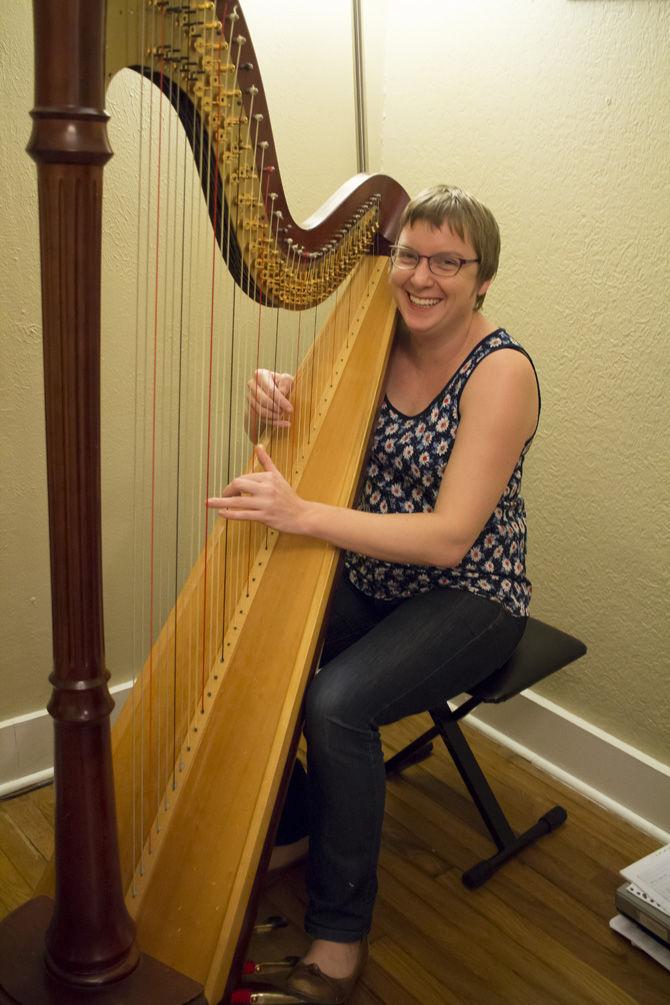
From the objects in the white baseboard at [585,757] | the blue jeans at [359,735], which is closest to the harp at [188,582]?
the blue jeans at [359,735]

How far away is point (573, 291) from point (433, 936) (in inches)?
52.4

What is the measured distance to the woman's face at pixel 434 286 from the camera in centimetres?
156

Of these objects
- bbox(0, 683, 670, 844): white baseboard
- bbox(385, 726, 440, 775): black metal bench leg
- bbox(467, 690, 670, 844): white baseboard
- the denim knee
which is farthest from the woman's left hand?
bbox(467, 690, 670, 844): white baseboard

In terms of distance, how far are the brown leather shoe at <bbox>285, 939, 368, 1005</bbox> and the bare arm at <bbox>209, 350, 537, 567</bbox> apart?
656mm

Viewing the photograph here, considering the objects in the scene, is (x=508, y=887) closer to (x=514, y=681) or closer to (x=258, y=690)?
(x=514, y=681)

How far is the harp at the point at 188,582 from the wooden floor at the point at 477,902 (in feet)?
1.64

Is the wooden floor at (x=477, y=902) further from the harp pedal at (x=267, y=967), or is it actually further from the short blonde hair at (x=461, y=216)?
the short blonde hair at (x=461, y=216)

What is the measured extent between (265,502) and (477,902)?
90cm

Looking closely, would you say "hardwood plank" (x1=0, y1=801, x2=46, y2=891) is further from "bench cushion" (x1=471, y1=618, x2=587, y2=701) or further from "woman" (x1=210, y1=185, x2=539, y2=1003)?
"bench cushion" (x1=471, y1=618, x2=587, y2=701)

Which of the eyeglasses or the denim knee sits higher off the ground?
the eyeglasses

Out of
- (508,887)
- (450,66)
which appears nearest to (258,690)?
(508,887)

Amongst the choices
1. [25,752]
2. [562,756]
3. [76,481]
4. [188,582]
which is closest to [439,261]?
[188,582]

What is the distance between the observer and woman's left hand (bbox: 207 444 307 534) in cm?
145

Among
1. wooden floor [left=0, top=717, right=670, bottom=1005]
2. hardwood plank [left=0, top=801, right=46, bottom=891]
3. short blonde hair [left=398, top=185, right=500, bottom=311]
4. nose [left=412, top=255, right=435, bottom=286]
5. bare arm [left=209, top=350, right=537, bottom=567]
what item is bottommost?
wooden floor [left=0, top=717, right=670, bottom=1005]
